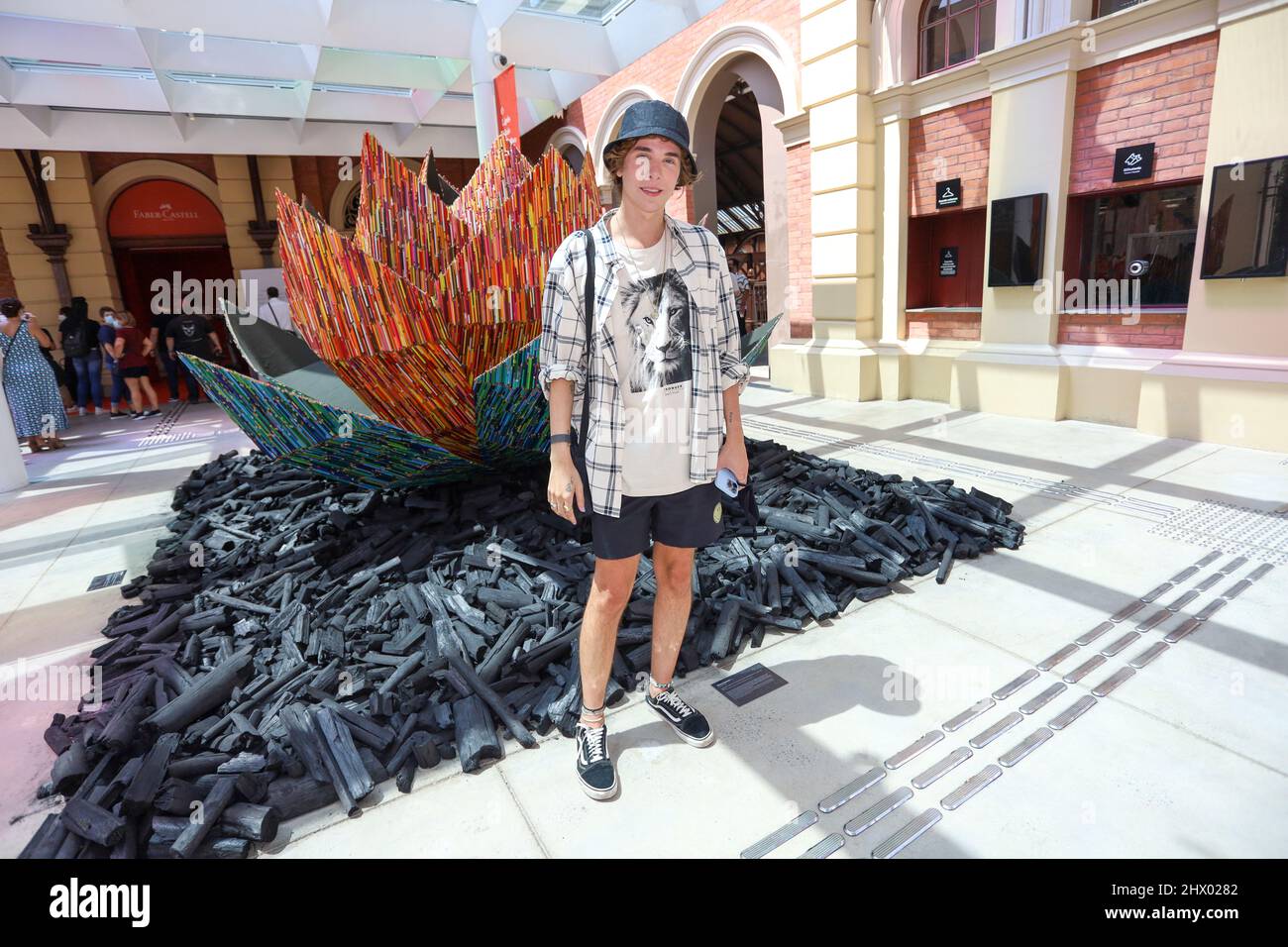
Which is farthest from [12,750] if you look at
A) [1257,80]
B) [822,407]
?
[1257,80]

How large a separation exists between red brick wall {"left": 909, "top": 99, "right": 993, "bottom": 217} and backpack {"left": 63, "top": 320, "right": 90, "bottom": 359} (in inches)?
478

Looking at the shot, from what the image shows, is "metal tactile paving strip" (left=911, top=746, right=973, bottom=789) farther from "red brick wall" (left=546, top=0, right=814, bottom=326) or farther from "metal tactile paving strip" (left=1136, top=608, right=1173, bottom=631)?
"red brick wall" (left=546, top=0, right=814, bottom=326)

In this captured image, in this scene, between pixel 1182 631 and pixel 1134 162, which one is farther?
pixel 1134 162

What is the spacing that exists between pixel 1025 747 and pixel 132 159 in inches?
708

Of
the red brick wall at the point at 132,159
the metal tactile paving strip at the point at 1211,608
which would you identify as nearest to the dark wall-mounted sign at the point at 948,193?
the metal tactile paving strip at the point at 1211,608

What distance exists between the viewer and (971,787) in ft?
6.49

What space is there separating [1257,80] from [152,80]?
13834 millimetres

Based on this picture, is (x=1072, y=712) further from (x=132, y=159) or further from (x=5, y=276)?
(x=132, y=159)

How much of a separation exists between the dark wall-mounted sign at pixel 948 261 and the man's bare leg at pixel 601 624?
22.7 ft

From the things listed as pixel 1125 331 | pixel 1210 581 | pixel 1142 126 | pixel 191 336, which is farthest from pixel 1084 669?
pixel 191 336

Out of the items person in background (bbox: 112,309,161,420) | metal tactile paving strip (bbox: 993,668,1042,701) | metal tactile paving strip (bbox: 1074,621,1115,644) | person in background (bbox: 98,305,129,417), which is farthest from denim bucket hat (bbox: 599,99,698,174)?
person in background (bbox: 98,305,129,417)

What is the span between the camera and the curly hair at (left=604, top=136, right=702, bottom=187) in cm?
184

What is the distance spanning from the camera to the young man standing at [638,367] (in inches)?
73.8
